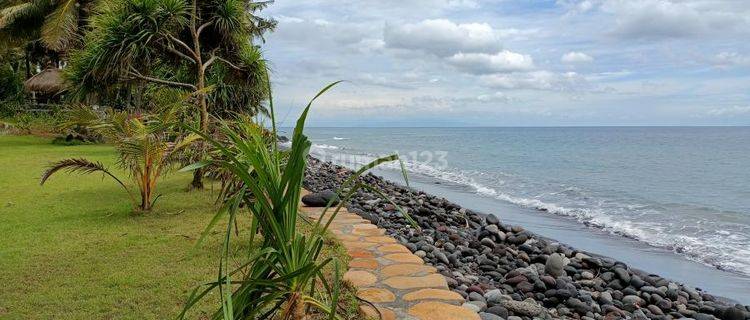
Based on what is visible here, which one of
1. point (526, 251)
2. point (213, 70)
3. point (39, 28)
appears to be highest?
point (39, 28)

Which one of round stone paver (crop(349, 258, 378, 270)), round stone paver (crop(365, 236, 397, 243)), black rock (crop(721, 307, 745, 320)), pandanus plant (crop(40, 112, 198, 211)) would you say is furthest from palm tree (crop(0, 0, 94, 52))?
black rock (crop(721, 307, 745, 320))

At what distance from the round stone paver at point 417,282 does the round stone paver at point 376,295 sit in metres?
0.11

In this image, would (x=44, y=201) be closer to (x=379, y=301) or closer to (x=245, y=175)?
(x=379, y=301)

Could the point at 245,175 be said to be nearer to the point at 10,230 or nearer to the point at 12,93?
the point at 10,230

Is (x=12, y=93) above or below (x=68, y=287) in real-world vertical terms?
above

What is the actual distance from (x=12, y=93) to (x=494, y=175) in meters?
21.5

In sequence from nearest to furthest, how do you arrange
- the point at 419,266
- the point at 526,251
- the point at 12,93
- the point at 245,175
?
the point at 245,175
the point at 419,266
the point at 526,251
the point at 12,93

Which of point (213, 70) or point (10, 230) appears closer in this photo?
point (10, 230)

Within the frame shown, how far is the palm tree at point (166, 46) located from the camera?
253 inches

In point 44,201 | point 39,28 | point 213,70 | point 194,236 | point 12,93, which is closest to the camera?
point 194,236

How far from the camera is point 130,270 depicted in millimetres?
3588

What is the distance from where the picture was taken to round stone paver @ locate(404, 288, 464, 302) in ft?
9.47

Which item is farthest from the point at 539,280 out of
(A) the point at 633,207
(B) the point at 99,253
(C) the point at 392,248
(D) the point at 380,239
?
(A) the point at 633,207

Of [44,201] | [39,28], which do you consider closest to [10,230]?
[44,201]
